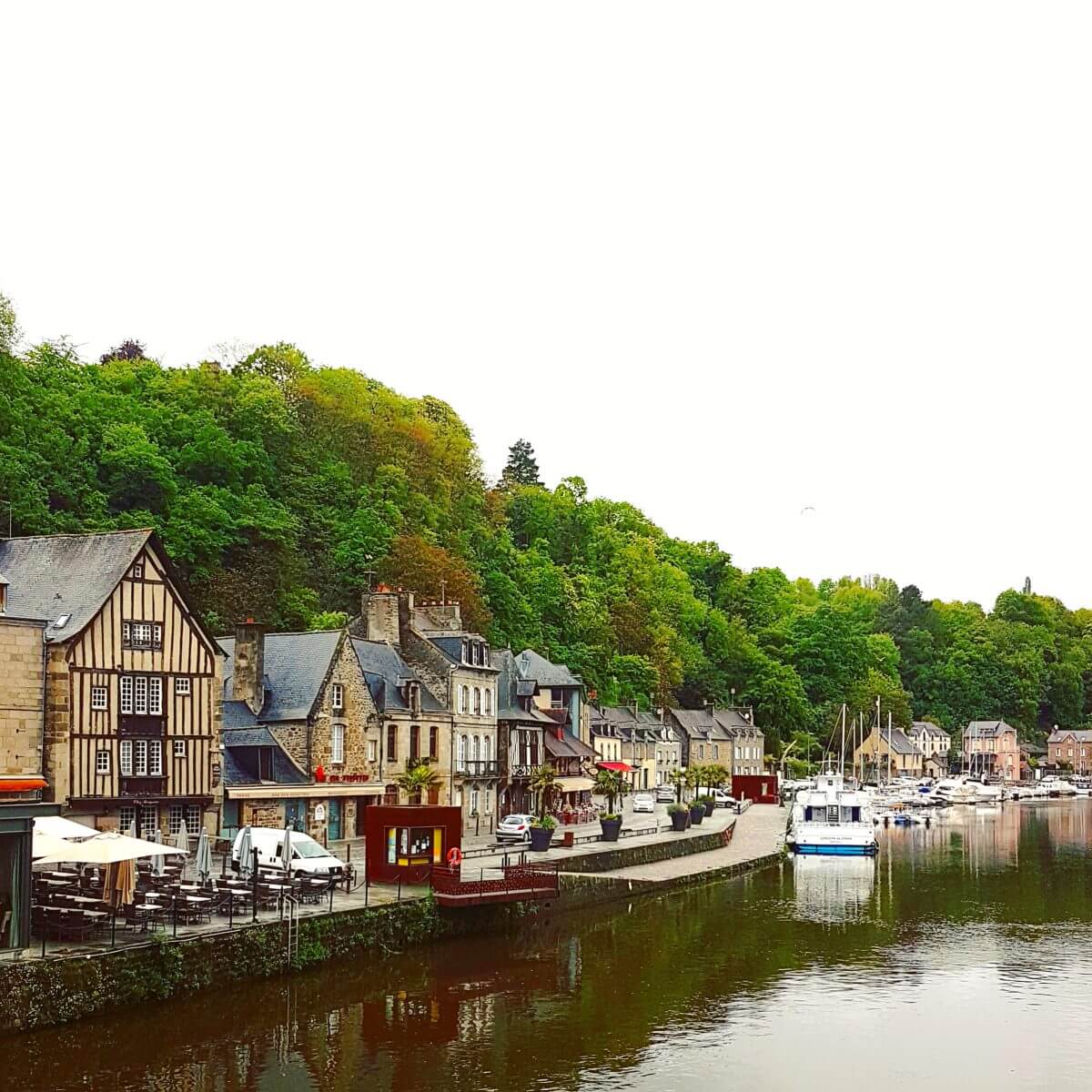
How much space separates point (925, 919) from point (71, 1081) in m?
24.2

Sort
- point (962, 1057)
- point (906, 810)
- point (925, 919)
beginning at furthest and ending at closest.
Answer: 1. point (906, 810)
2. point (925, 919)
3. point (962, 1057)

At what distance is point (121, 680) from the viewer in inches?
1211

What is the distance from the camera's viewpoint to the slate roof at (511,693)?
47875 mm

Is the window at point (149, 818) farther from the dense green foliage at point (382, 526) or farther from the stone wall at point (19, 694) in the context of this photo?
the dense green foliage at point (382, 526)

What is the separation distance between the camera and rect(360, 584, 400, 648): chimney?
44.0m

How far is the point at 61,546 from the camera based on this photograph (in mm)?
32219

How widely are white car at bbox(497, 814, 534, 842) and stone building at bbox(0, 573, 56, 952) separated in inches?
632

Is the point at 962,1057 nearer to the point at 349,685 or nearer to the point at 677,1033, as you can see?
the point at 677,1033

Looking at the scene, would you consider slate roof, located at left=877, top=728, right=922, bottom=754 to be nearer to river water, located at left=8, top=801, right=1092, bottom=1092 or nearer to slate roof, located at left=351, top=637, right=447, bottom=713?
slate roof, located at left=351, top=637, right=447, bottom=713

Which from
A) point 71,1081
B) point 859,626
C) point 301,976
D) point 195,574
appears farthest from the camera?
point 859,626

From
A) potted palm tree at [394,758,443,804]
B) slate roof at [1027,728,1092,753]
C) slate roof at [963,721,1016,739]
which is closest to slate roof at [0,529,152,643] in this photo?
potted palm tree at [394,758,443,804]

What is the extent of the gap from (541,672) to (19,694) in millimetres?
30812

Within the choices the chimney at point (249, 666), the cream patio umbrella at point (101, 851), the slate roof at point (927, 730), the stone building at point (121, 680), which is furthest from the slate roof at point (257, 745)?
the slate roof at point (927, 730)

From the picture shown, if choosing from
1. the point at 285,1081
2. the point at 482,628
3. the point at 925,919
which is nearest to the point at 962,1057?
the point at 285,1081
